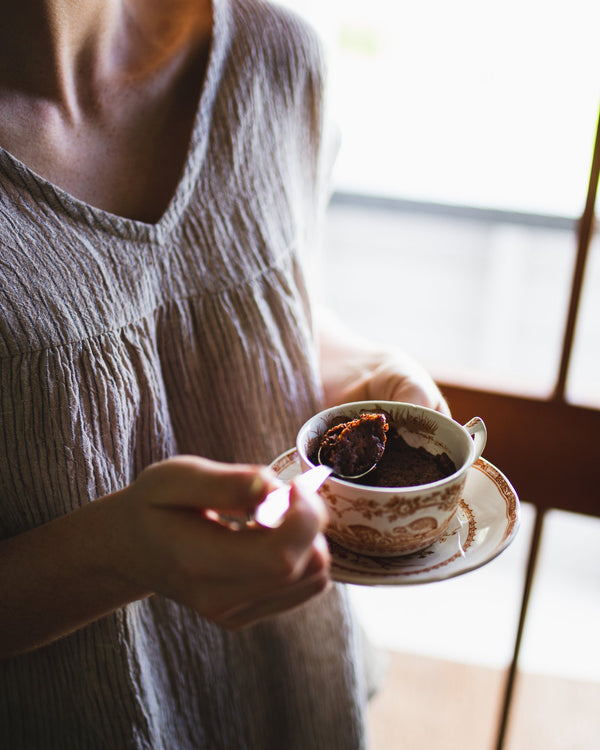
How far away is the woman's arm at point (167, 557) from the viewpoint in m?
0.43

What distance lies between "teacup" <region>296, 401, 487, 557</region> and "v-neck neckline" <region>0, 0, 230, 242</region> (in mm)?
266

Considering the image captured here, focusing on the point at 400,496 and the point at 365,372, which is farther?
the point at 365,372

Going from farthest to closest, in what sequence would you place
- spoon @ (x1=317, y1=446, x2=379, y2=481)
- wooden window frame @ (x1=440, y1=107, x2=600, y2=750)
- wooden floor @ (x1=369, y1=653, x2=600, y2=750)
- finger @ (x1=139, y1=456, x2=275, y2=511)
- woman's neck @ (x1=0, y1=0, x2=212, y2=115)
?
wooden floor @ (x1=369, y1=653, x2=600, y2=750) < wooden window frame @ (x1=440, y1=107, x2=600, y2=750) < woman's neck @ (x1=0, y1=0, x2=212, y2=115) < spoon @ (x1=317, y1=446, x2=379, y2=481) < finger @ (x1=139, y1=456, x2=275, y2=511)

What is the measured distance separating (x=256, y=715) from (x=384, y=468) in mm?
445

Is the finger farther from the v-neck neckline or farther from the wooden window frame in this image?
the wooden window frame

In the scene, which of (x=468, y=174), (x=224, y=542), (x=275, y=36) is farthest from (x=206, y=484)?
(x=468, y=174)

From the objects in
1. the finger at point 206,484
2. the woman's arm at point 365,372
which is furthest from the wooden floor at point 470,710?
the finger at point 206,484

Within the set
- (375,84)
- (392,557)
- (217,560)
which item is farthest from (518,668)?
(375,84)

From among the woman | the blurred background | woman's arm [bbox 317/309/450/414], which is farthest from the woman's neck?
woman's arm [bbox 317/309/450/414]

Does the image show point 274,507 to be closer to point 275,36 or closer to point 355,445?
point 355,445

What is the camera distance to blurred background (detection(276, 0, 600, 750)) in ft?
2.66

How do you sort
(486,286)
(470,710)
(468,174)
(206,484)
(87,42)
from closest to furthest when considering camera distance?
(206,484) < (87,42) < (470,710) < (468,174) < (486,286)

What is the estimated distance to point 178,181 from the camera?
712 mm

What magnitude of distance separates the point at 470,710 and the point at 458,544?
2.34 ft
